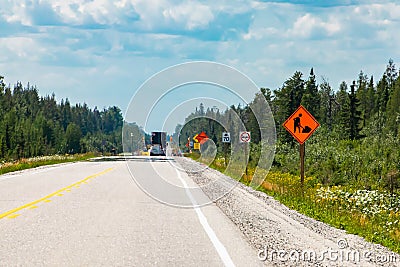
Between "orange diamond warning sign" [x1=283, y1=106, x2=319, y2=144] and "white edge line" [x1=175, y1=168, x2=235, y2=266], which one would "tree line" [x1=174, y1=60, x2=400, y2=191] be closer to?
"orange diamond warning sign" [x1=283, y1=106, x2=319, y2=144]

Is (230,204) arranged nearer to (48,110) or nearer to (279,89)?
(279,89)

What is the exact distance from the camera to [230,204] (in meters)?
18.5

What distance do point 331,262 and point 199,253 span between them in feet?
7.08

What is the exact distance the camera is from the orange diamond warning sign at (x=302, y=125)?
71.2 ft

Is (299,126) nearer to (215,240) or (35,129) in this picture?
(215,240)

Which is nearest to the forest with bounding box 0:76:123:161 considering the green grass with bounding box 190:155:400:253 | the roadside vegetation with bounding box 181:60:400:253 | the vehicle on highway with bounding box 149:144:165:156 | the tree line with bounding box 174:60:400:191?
the vehicle on highway with bounding box 149:144:165:156

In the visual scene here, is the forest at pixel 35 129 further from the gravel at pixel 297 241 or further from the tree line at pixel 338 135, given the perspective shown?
the gravel at pixel 297 241

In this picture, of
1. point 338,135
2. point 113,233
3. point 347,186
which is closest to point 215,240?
point 113,233

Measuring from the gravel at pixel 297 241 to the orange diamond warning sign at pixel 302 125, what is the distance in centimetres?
429

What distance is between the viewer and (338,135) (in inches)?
2901

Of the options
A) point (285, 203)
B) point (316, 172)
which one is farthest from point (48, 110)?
point (285, 203)

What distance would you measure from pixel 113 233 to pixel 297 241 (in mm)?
3615

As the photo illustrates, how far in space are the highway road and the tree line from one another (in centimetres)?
1522

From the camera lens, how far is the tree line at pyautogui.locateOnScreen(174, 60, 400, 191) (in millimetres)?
31422
